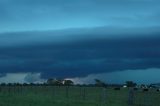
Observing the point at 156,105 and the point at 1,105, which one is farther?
the point at 156,105

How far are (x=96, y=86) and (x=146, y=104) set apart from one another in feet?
286

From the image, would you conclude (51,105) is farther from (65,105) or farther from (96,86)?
(96,86)

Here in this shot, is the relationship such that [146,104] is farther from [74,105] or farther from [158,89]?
[158,89]

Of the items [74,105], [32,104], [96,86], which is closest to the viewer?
[32,104]

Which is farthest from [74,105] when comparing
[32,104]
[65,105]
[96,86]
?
[96,86]

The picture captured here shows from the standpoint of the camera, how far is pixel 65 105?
3641cm

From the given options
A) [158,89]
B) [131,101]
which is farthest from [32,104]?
[158,89]

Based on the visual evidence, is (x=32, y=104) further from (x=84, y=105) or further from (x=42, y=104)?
(x=84, y=105)

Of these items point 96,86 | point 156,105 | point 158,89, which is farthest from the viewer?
point 96,86

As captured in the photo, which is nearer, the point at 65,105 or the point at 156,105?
the point at 65,105

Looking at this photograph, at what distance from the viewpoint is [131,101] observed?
46.6 m

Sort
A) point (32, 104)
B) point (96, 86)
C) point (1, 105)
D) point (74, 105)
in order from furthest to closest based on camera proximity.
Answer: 1. point (96, 86)
2. point (74, 105)
3. point (32, 104)
4. point (1, 105)

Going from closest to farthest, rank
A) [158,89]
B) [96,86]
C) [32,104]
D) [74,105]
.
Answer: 1. [32,104]
2. [74,105]
3. [158,89]
4. [96,86]

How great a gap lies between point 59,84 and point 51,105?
10292 centimetres
